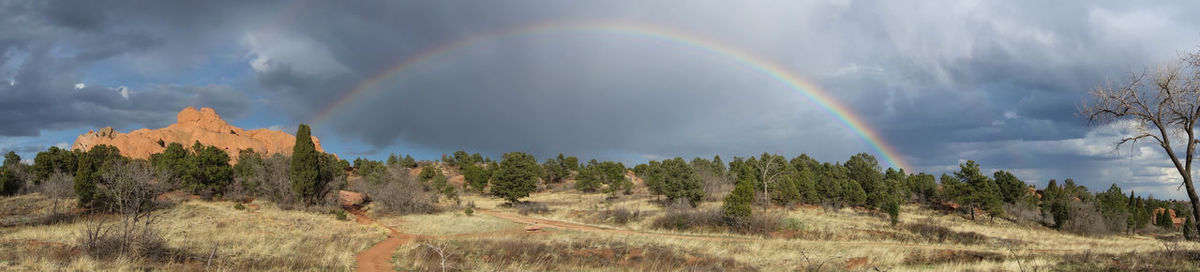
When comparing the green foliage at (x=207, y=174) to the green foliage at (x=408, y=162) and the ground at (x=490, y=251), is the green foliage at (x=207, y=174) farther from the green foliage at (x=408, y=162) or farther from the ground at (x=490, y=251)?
the green foliage at (x=408, y=162)

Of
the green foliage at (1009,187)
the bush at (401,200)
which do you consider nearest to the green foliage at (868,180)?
the green foliage at (1009,187)

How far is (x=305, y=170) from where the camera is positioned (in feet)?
135

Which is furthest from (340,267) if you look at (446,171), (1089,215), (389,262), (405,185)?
(446,171)

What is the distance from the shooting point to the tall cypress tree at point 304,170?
4088cm

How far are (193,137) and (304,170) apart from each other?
101436mm

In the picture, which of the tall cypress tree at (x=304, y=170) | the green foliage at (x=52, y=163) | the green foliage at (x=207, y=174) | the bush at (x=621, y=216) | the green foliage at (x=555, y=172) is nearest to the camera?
the bush at (x=621, y=216)

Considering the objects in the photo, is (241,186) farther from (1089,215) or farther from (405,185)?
(1089,215)

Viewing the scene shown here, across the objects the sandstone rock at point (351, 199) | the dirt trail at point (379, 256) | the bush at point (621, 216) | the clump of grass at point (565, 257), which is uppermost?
the sandstone rock at point (351, 199)

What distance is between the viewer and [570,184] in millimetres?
101438

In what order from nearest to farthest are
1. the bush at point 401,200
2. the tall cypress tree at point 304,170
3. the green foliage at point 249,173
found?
the tall cypress tree at point 304,170 → the bush at point 401,200 → the green foliage at point 249,173

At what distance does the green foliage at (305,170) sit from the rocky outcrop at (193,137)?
64921 millimetres

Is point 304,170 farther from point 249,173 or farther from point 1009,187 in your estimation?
point 1009,187

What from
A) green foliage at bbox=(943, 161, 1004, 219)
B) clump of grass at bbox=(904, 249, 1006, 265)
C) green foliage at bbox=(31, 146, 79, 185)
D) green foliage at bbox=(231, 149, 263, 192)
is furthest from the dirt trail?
green foliage at bbox=(943, 161, 1004, 219)

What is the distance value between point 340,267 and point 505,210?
36.0m
